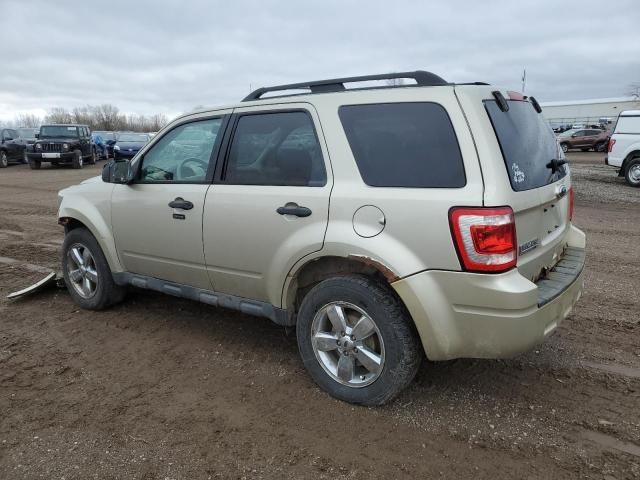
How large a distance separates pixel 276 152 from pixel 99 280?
2.27m

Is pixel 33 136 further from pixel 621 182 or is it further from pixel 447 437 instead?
pixel 447 437

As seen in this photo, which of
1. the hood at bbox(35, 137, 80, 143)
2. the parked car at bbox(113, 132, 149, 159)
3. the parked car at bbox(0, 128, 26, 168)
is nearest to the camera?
the hood at bbox(35, 137, 80, 143)

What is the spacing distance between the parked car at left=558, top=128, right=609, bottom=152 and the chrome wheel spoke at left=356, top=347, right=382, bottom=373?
30.9 metres

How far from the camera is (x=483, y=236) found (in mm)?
2580

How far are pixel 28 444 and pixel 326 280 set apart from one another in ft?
6.13

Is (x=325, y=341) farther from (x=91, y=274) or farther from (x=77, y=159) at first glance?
(x=77, y=159)


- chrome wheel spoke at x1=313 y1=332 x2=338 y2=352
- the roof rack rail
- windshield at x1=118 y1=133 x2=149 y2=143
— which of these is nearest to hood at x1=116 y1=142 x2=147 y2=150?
windshield at x1=118 y1=133 x2=149 y2=143

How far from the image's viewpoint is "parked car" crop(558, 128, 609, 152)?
98.7 feet

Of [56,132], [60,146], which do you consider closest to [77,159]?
[60,146]

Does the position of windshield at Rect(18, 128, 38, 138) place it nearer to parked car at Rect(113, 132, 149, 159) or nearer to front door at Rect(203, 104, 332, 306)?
parked car at Rect(113, 132, 149, 159)

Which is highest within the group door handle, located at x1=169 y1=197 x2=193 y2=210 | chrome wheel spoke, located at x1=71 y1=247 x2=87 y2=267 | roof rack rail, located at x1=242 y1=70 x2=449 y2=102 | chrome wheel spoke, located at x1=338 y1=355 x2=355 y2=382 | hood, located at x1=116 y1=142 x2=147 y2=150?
roof rack rail, located at x1=242 y1=70 x2=449 y2=102

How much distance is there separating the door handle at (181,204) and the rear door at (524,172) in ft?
6.62

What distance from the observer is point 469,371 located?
3566mm

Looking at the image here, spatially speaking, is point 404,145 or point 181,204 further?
point 181,204
